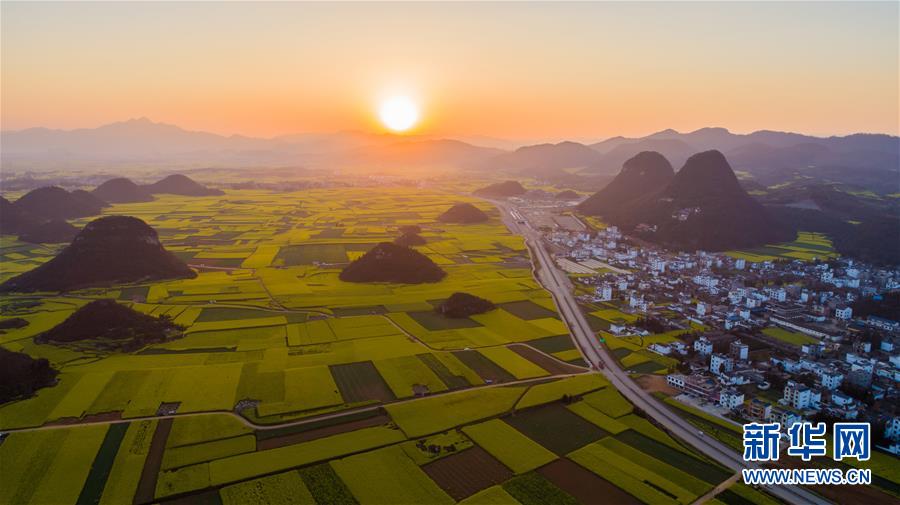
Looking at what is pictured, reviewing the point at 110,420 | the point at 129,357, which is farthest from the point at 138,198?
the point at 110,420

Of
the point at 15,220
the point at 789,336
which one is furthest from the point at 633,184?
the point at 15,220

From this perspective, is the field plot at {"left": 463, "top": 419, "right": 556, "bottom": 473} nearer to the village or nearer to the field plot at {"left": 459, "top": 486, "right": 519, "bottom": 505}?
the field plot at {"left": 459, "top": 486, "right": 519, "bottom": 505}

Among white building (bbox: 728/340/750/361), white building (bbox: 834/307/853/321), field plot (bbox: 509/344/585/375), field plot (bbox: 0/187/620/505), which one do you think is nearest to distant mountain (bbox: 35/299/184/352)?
field plot (bbox: 0/187/620/505)

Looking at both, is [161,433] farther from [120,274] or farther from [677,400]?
[120,274]

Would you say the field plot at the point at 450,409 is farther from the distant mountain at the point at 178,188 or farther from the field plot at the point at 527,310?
the distant mountain at the point at 178,188

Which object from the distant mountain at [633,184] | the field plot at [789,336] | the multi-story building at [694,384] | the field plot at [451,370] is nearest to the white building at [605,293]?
the field plot at [789,336]
